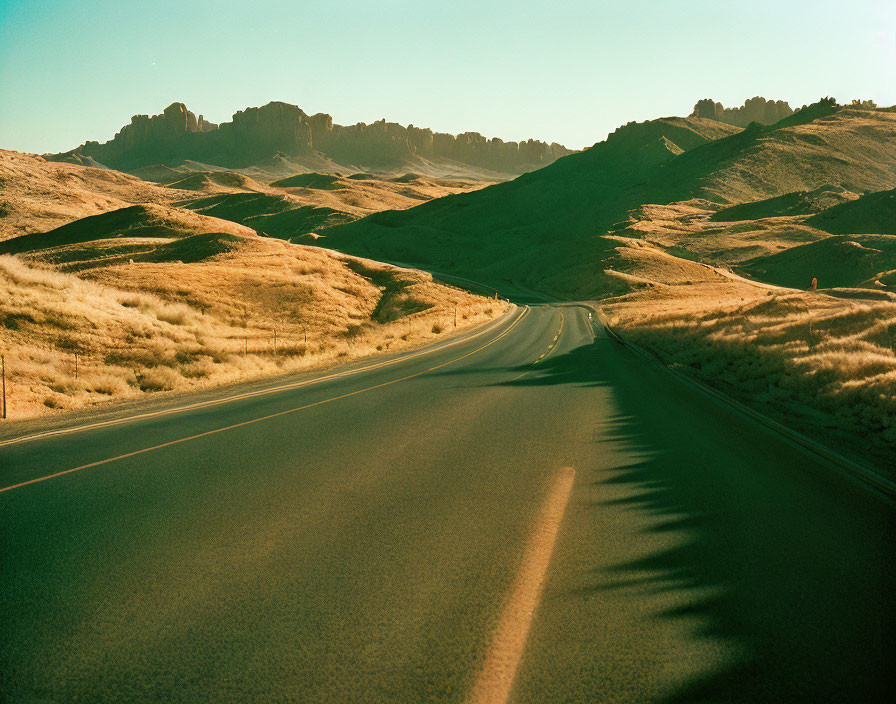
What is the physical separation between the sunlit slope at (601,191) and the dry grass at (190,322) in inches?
1766

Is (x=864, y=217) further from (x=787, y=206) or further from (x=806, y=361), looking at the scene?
(x=806, y=361)

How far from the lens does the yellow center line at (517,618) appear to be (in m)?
3.16

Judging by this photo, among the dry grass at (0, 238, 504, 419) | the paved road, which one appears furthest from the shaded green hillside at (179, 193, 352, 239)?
the paved road

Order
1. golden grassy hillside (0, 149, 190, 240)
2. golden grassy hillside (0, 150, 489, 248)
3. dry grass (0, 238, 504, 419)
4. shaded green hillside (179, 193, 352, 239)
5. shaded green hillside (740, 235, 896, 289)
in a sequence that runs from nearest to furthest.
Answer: dry grass (0, 238, 504, 419), shaded green hillside (740, 235, 896, 289), golden grassy hillside (0, 149, 190, 240), golden grassy hillside (0, 150, 489, 248), shaded green hillside (179, 193, 352, 239)

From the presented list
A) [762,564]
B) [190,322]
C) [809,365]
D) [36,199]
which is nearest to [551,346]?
[809,365]

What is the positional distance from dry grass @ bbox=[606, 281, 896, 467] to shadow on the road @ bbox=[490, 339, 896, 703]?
6.95ft

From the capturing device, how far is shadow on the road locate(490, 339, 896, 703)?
3.32 meters

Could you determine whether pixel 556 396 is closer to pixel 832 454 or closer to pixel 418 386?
pixel 418 386

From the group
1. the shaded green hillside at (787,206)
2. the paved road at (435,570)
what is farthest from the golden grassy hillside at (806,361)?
the shaded green hillside at (787,206)

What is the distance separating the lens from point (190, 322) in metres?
30.9

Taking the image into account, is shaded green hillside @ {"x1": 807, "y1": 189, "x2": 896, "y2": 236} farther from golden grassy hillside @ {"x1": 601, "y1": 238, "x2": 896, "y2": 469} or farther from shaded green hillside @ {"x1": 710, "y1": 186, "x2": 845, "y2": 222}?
golden grassy hillside @ {"x1": 601, "y1": 238, "x2": 896, "y2": 469}

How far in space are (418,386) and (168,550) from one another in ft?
33.8

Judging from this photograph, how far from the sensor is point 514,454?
26.8ft

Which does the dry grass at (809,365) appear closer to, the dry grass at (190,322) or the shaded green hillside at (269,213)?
the dry grass at (190,322)
